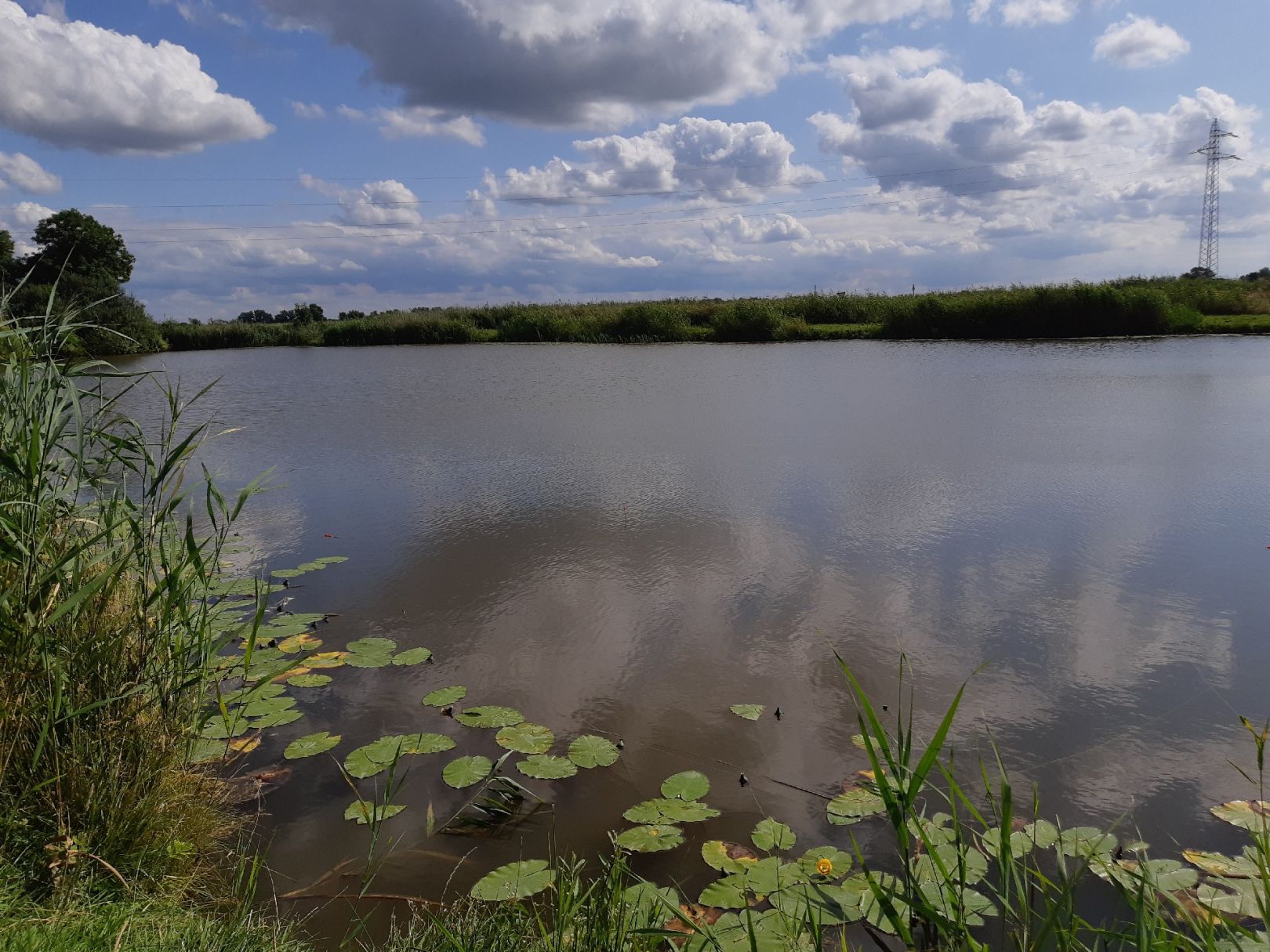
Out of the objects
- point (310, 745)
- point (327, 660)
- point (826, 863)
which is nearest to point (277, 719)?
point (310, 745)

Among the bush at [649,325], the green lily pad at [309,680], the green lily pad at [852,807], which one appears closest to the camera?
the green lily pad at [852,807]

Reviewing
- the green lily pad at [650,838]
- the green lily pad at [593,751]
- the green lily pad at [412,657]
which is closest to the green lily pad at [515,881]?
the green lily pad at [650,838]

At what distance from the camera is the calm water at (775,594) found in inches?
118

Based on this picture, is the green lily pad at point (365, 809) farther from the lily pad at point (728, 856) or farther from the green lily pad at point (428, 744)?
the lily pad at point (728, 856)

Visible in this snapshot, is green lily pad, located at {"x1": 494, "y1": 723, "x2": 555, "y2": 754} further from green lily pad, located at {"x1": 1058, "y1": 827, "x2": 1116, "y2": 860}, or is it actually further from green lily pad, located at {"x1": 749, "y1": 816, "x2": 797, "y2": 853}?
green lily pad, located at {"x1": 1058, "y1": 827, "x2": 1116, "y2": 860}

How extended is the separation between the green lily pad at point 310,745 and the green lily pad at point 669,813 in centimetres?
129

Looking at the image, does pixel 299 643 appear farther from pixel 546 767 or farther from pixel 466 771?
pixel 546 767

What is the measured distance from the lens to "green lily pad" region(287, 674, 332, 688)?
381 cm

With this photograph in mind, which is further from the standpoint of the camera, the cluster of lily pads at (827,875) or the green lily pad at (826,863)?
the green lily pad at (826,863)

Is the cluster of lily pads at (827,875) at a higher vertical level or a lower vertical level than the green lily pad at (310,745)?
lower

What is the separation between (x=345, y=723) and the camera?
11.4 feet

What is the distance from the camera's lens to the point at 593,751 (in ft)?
10.5

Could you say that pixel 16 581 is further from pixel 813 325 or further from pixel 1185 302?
pixel 1185 302

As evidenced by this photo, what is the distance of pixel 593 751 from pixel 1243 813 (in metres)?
2.25
